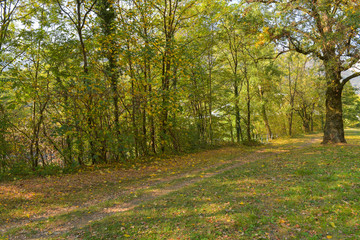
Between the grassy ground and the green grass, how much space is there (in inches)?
0.7

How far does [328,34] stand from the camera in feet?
33.9

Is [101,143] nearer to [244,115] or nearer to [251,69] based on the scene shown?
[251,69]

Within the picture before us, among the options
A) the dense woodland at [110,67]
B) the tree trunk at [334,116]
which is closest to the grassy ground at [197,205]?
the dense woodland at [110,67]

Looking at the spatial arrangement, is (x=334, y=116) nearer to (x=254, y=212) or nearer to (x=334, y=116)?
(x=334, y=116)

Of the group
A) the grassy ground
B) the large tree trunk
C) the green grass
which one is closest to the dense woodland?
the large tree trunk

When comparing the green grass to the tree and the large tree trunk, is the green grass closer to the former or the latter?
the tree

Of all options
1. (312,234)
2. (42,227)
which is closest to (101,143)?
(42,227)

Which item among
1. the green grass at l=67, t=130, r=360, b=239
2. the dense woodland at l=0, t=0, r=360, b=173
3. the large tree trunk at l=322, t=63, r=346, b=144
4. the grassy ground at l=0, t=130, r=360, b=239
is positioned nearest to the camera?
the green grass at l=67, t=130, r=360, b=239

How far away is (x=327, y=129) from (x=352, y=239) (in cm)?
1260

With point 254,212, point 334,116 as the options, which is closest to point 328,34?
point 334,116

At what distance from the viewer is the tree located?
32.6ft

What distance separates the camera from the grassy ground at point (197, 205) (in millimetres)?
4156

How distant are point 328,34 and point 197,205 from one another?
10289 mm

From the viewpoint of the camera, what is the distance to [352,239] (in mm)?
3512
